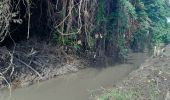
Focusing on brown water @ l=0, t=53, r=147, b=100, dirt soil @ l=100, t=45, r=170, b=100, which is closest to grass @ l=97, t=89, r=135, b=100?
dirt soil @ l=100, t=45, r=170, b=100

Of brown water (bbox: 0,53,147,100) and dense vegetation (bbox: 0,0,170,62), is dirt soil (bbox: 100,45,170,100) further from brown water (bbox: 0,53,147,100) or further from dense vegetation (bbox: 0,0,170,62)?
dense vegetation (bbox: 0,0,170,62)

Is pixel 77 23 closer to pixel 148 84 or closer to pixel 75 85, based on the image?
pixel 75 85

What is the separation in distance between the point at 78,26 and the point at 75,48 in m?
0.76

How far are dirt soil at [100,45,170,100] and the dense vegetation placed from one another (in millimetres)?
1799

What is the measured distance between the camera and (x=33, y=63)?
9.55 metres

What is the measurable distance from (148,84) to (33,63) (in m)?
3.05

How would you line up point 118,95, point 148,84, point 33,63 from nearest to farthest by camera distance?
point 118,95
point 148,84
point 33,63

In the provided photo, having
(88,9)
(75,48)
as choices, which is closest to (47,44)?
(75,48)

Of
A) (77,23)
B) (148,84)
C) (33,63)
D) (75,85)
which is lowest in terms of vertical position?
(75,85)

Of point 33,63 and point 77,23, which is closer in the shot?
point 33,63

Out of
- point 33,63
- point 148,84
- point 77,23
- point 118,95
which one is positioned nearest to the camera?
point 118,95

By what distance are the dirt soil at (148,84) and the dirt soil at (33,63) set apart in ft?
6.40

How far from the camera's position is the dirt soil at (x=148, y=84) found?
25.3 feet

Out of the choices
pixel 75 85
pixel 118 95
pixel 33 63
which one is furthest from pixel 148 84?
pixel 33 63
